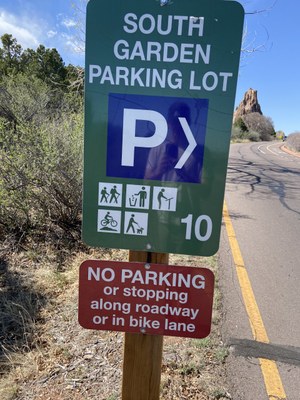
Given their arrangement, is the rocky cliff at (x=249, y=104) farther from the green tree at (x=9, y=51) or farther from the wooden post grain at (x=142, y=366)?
the wooden post grain at (x=142, y=366)

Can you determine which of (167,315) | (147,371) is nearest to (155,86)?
(167,315)

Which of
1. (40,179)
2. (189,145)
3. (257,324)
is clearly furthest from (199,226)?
(40,179)

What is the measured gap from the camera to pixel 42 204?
5.05 m

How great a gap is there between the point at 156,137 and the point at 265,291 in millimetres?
3084

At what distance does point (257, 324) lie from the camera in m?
3.09

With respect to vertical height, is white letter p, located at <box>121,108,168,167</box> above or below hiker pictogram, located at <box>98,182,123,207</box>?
above

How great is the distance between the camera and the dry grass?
7.45 ft

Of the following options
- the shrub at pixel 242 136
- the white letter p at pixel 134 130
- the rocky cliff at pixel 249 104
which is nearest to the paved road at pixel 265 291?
the white letter p at pixel 134 130

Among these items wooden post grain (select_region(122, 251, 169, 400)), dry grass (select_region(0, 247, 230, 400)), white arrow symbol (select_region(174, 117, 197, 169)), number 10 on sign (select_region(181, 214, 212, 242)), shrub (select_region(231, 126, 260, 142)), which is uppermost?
shrub (select_region(231, 126, 260, 142))

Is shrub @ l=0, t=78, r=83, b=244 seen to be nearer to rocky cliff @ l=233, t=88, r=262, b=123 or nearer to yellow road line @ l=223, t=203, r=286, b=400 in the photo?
yellow road line @ l=223, t=203, r=286, b=400

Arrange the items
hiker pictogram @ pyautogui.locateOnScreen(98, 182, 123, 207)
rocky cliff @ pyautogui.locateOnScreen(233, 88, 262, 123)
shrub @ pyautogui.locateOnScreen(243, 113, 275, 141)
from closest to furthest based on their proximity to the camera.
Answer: hiker pictogram @ pyautogui.locateOnScreen(98, 182, 123, 207) → shrub @ pyautogui.locateOnScreen(243, 113, 275, 141) → rocky cliff @ pyautogui.locateOnScreen(233, 88, 262, 123)

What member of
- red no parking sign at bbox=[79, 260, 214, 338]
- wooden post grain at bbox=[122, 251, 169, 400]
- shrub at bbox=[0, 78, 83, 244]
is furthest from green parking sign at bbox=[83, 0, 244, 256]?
shrub at bbox=[0, 78, 83, 244]

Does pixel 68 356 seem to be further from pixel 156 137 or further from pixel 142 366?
pixel 156 137

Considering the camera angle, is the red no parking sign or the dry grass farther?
the dry grass
